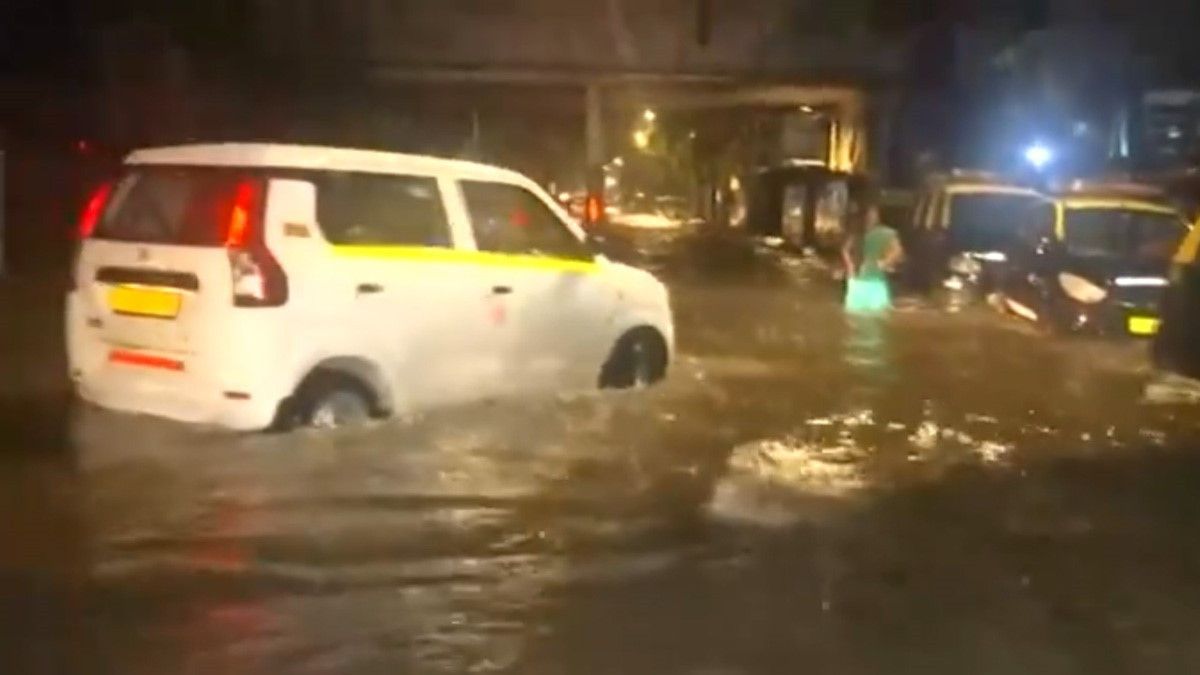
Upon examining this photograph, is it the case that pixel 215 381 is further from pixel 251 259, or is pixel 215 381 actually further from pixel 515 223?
pixel 515 223

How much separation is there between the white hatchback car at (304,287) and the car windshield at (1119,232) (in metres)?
8.03

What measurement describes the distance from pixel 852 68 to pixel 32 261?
1613cm

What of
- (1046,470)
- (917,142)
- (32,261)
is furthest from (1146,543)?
(917,142)

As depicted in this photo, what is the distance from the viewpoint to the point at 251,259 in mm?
11141

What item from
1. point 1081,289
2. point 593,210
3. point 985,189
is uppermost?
point 985,189

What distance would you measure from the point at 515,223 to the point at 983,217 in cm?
1165

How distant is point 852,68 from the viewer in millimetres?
38281

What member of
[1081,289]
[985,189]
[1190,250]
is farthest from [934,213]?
[1190,250]

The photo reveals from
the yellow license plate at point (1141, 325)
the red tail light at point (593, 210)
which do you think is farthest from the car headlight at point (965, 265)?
the red tail light at point (593, 210)

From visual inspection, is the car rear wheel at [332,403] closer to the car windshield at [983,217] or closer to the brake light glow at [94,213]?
the brake light glow at [94,213]

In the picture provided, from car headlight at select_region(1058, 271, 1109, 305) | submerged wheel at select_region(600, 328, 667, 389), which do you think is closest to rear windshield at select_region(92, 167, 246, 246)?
submerged wheel at select_region(600, 328, 667, 389)

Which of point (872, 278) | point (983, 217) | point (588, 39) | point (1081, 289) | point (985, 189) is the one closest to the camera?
point (1081, 289)

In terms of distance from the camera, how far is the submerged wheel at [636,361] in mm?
13969

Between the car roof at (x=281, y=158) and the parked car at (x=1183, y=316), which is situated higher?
the car roof at (x=281, y=158)
